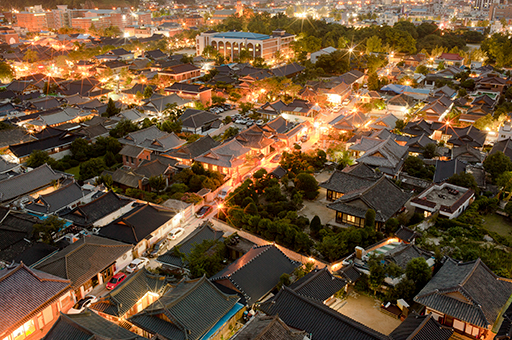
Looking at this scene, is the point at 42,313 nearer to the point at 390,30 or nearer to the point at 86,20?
A: the point at 390,30

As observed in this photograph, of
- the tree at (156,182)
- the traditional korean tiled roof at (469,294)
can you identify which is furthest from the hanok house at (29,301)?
the traditional korean tiled roof at (469,294)

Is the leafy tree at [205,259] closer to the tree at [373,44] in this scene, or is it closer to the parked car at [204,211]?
the parked car at [204,211]

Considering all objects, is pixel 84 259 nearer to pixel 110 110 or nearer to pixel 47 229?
A: pixel 47 229

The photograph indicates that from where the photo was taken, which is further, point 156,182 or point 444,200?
point 156,182

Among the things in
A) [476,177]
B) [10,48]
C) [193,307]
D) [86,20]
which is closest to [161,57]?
[10,48]

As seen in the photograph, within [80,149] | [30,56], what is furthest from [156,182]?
[30,56]

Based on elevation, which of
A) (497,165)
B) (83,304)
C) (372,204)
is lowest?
(83,304)

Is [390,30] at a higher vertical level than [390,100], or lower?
higher
